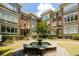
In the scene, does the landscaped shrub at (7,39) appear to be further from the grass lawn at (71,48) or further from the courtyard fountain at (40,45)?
the grass lawn at (71,48)

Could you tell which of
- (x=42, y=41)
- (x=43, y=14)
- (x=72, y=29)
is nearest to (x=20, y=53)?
(x=42, y=41)

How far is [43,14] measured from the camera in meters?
5.28

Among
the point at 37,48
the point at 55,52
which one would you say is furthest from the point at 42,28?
the point at 55,52

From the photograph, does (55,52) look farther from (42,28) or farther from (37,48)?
(42,28)

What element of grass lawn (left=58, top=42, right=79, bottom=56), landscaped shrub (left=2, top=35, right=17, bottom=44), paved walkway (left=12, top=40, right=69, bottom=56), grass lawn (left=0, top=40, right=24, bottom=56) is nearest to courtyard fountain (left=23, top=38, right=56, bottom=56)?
paved walkway (left=12, top=40, right=69, bottom=56)

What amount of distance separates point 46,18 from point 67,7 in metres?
0.92

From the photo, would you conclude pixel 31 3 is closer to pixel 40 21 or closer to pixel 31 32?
pixel 40 21

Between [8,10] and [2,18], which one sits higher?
[8,10]

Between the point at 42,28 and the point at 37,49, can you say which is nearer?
the point at 37,49

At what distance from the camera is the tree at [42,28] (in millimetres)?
4996

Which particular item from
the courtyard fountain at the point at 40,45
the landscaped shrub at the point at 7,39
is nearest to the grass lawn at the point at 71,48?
the courtyard fountain at the point at 40,45

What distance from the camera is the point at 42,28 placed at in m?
5.00

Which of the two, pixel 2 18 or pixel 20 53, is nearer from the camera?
pixel 20 53

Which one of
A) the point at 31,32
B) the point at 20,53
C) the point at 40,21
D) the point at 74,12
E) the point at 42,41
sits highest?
the point at 74,12
